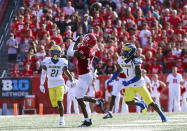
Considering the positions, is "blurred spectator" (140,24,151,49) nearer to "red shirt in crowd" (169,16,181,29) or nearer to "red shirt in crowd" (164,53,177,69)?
"red shirt in crowd" (164,53,177,69)

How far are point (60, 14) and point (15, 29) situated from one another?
78.8 inches

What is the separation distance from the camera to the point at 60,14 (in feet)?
68.7

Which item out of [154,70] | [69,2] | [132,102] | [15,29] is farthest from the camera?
[69,2]

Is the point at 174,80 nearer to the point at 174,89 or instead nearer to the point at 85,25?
the point at 174,89

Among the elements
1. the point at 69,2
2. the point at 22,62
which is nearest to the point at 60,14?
the point at 69,2

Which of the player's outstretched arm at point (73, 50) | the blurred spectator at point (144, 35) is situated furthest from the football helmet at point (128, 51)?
the blurred spectator at point (144, 35)

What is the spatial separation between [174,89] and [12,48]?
6325mm

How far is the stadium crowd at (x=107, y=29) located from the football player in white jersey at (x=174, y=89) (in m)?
0.61

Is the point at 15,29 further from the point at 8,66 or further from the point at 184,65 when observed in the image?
the point at 184,65

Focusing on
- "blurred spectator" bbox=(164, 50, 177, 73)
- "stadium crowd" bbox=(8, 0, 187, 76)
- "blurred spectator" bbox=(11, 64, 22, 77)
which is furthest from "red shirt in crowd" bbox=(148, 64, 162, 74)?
"blurred spectator" bbox=(11, 64, 22, 77)

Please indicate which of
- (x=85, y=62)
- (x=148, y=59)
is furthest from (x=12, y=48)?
(x=85, y=62)

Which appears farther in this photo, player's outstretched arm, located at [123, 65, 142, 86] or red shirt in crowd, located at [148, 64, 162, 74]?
red shirt in crowd, located at [148, 64, 162, 74]

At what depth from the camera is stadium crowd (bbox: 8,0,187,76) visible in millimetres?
18781

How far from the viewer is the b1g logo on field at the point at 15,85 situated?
18781mm
